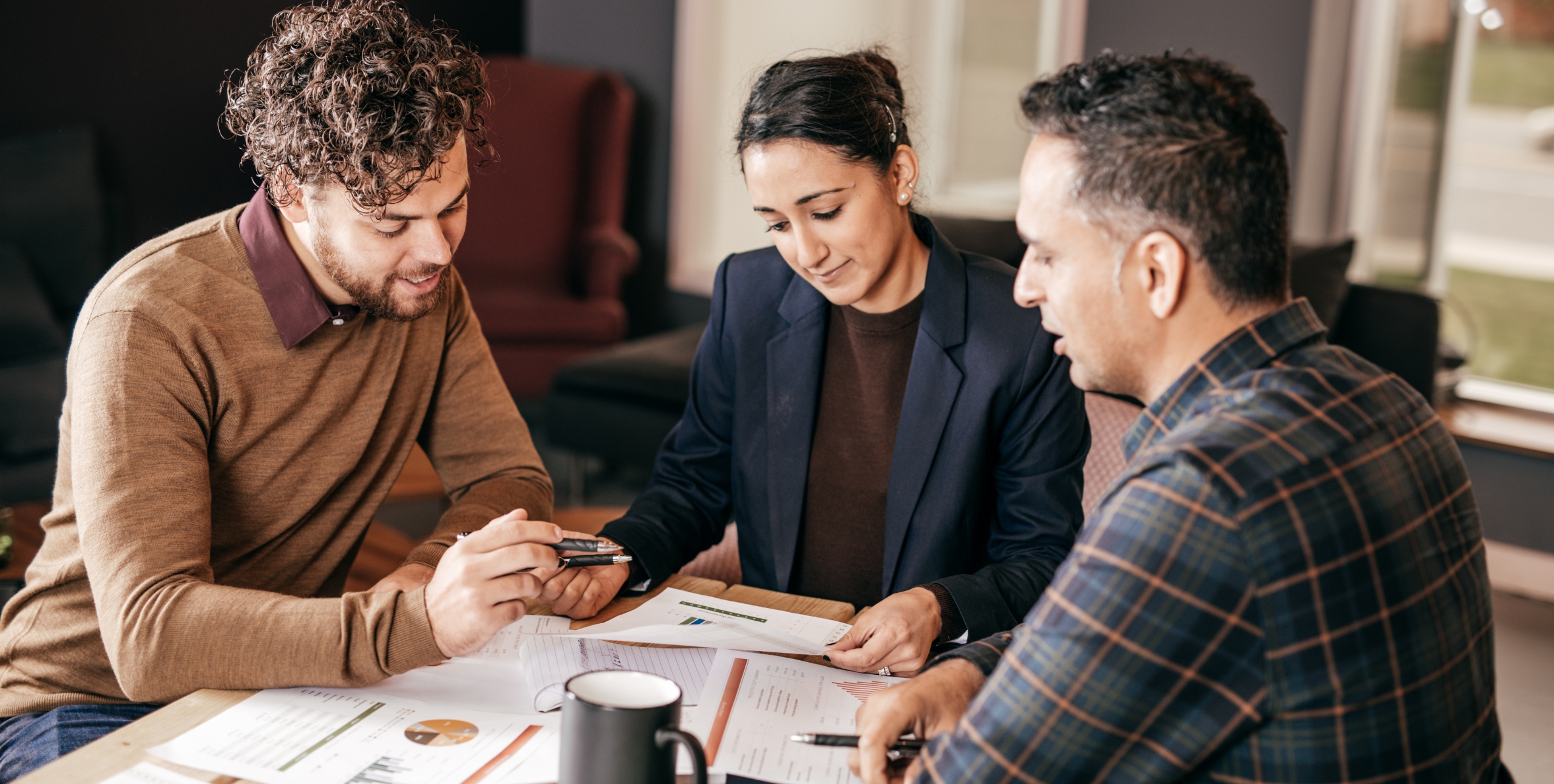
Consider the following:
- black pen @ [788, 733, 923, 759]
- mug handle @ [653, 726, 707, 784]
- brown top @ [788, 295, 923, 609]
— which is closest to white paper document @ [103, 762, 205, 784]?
mug handle @ [653, 726, 707, 784]

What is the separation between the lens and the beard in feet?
4.66

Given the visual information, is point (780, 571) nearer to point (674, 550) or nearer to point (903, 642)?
point (674, 550)

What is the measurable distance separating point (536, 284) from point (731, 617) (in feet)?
11.9

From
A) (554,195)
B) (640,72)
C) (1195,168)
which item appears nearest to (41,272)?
(554,195)

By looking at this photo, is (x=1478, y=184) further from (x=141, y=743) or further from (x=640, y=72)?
(x=141, y=743)

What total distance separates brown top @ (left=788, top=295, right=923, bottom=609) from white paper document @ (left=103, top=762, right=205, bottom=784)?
891 millimetres

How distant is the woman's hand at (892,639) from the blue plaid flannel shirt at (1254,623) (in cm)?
34

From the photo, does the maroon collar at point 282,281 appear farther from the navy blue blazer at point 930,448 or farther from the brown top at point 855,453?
the brown top at point 855,453

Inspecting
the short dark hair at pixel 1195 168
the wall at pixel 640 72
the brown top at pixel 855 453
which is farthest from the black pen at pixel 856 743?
the wall at pixel 640 72

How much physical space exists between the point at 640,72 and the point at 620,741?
4406 millimetres

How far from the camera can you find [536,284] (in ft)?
15.7

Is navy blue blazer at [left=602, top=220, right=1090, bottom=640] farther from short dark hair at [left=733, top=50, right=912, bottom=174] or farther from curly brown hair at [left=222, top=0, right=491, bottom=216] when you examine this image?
curly brown hair at [left=222, top=0, right=491, bottom=216]

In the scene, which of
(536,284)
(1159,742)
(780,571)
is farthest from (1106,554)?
(536,284)

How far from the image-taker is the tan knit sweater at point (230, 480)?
115 cm
